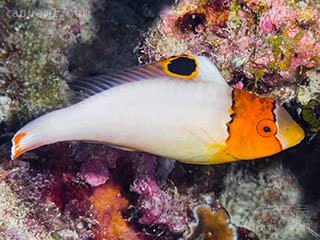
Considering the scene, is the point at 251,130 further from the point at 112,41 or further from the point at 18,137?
the point at 112,41

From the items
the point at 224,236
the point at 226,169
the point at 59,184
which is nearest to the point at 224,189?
the point at 226,169

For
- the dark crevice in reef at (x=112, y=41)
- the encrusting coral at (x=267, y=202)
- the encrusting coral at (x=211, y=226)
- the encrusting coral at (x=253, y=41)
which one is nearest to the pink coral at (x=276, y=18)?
the encrusting coral at (x=253, y=41)

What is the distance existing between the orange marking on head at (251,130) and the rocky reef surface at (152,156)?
833 millimetres

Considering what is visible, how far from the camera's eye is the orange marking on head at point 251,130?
2309 mm

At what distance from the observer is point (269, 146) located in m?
2.33

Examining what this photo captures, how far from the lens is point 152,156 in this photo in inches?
141

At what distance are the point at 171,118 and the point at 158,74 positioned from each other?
0.86 feet

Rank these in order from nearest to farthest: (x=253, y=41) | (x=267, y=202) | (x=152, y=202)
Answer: (x=253, y=41), (x=152, y=202), (x=267, y=202)

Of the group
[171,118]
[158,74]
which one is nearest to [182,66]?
[158,74]

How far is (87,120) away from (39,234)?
1308 millimetres

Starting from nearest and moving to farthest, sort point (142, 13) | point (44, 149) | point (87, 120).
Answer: point (87, 120), point (44, 149), point (142, 13)

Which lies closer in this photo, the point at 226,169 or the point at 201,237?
the point at 201,237

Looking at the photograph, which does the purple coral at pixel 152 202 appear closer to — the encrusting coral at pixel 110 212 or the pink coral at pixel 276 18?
the encrusting coral at pixel 110 212

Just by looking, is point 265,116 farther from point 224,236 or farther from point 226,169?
point 226,169
